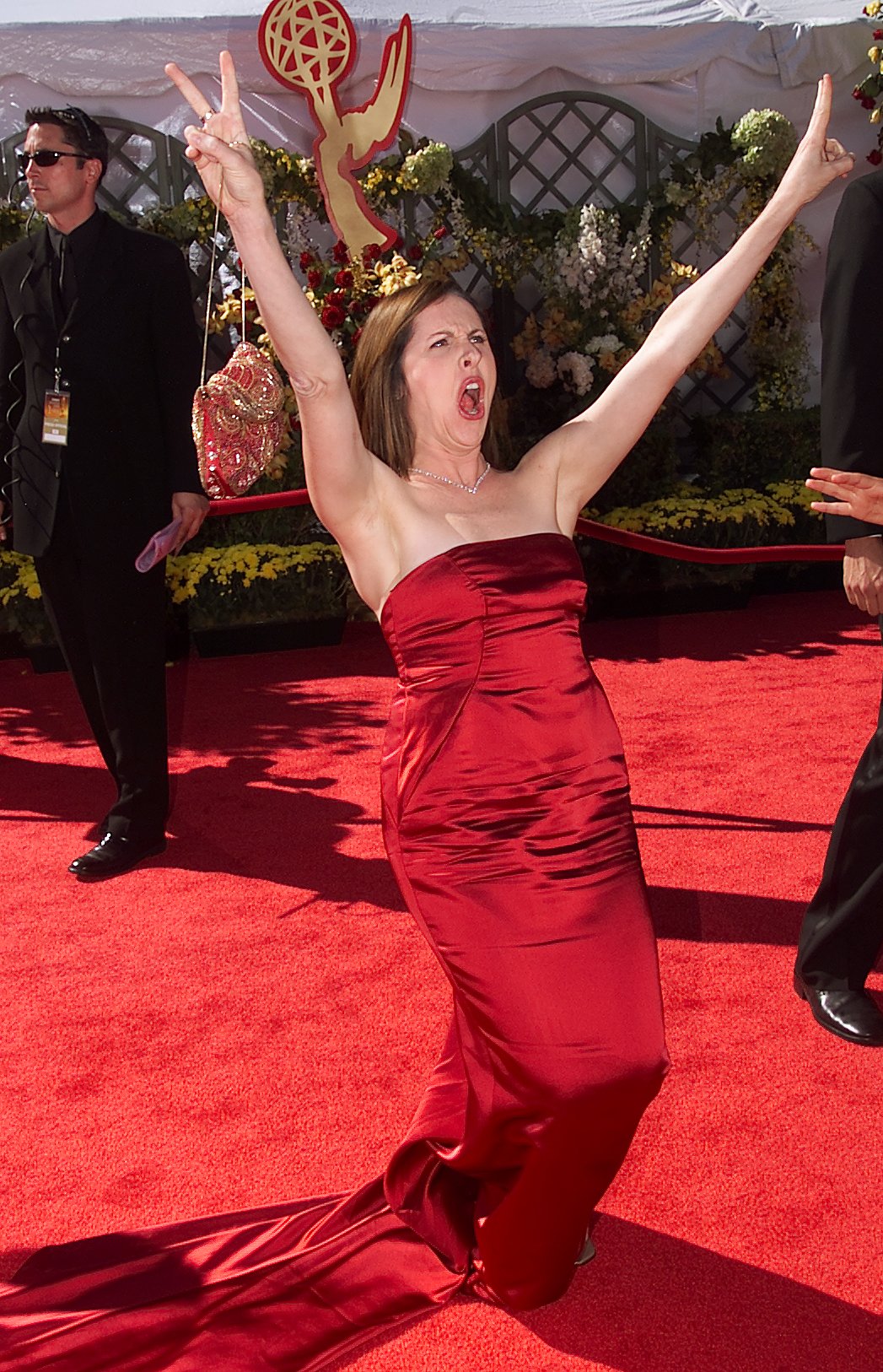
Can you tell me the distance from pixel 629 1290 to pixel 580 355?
6.31 metres

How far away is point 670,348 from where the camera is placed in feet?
7.86

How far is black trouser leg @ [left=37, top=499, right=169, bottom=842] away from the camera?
3965 millimetres

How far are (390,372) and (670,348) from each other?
48 cm

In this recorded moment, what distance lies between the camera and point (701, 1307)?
82.4 inches

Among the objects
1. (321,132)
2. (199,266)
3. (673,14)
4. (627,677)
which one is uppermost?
(673,14)

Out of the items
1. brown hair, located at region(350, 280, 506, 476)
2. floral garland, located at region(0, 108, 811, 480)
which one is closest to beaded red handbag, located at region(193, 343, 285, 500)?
brown hair, located at region(350, 280, 506, 476)

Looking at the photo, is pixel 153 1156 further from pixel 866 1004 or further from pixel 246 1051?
pixel 866 1004

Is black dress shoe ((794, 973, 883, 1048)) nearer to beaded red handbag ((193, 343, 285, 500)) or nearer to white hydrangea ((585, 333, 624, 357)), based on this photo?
beaded red handbag ((193, 343, 285, 500))

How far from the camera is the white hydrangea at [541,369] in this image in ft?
25.9

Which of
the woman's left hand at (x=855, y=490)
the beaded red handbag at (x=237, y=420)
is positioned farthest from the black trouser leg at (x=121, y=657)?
the woman's left hand at (x=855, y=490)

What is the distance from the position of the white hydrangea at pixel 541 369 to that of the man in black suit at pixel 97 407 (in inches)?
163

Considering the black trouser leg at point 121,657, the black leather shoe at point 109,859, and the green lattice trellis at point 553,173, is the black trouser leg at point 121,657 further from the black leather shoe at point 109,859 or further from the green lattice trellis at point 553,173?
the green lattice trellis at point 553,173

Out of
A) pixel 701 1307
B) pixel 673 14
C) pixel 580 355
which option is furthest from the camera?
pixel 673 14

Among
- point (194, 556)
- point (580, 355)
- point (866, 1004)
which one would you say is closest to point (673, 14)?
point (580, 355)
